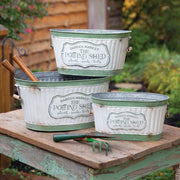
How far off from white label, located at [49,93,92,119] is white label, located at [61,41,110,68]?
0.20 meters

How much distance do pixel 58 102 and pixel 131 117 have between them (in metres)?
0.39

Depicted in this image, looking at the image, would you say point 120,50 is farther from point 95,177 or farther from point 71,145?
point 95,177

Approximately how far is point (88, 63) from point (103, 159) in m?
0.61

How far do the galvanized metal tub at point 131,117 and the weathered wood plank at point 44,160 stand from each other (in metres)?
0.24

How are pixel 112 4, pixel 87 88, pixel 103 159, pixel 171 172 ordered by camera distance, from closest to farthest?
pixel 103 159 < pixel 87 88 < pixel 171 172 < pixel 112 4

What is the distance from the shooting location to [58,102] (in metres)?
1.89

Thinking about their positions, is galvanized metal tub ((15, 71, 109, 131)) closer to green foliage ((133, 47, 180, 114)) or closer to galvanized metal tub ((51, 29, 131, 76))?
galvanized metal tub ((51, 29, 131, 76))

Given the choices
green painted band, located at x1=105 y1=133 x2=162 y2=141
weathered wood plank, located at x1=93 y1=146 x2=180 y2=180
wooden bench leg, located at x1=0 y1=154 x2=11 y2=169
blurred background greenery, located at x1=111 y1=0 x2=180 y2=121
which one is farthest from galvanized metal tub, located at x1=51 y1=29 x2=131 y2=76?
blurred background greenery, located at x1=111 y1=0 x2=180 y2=121

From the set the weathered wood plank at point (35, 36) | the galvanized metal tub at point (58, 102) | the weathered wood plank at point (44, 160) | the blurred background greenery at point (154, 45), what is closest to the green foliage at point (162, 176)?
the galvanized metal tub at point (58, 102)

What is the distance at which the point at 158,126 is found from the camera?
5.86ft

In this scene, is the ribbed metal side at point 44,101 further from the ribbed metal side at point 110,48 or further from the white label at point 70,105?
the ribbed metal side at point 110,48

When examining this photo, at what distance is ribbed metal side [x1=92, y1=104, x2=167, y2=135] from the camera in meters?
1.73

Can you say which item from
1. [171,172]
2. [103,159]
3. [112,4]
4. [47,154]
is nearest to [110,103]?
[103,159]

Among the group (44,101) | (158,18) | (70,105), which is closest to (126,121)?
(70,105)
